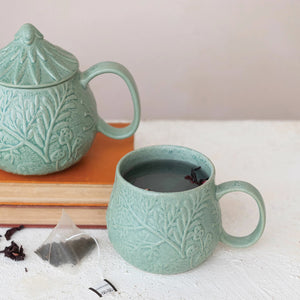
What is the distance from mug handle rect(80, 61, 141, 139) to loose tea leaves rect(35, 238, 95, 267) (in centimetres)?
17

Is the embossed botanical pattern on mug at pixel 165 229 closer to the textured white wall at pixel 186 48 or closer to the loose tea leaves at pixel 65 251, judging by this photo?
the loose tea leaves at pixel 65 251

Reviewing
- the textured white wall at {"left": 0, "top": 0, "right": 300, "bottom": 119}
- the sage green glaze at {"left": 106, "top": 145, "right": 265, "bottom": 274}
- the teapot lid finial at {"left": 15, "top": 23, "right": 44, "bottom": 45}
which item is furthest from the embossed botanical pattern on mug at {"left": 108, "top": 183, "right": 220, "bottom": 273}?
the textured white wall at {"left": 0, "top": 0, "right": 300, "bottom": 119}

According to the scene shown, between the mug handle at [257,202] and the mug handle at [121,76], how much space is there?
0.64 feet

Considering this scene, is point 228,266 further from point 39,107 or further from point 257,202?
point 39,107

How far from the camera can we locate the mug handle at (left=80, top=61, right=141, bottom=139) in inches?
25.5

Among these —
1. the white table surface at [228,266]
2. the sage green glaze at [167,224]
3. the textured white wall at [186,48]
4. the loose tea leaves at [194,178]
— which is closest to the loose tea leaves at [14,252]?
the white table surface at [228,266]

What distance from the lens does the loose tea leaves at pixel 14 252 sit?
23.4 inches

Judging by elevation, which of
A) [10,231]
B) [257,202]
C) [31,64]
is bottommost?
[10,231]

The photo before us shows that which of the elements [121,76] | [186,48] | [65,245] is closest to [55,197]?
[65,245]

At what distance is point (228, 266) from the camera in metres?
0.59

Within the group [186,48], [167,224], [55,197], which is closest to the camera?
[167,224]

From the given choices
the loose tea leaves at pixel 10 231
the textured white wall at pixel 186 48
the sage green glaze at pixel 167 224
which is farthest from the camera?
the textured white wall at pixel 186 48

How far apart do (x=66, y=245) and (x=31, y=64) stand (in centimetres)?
22

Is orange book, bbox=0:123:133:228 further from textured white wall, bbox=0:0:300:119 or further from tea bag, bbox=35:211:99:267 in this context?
textured white wall, bbox=0:0:300:119
